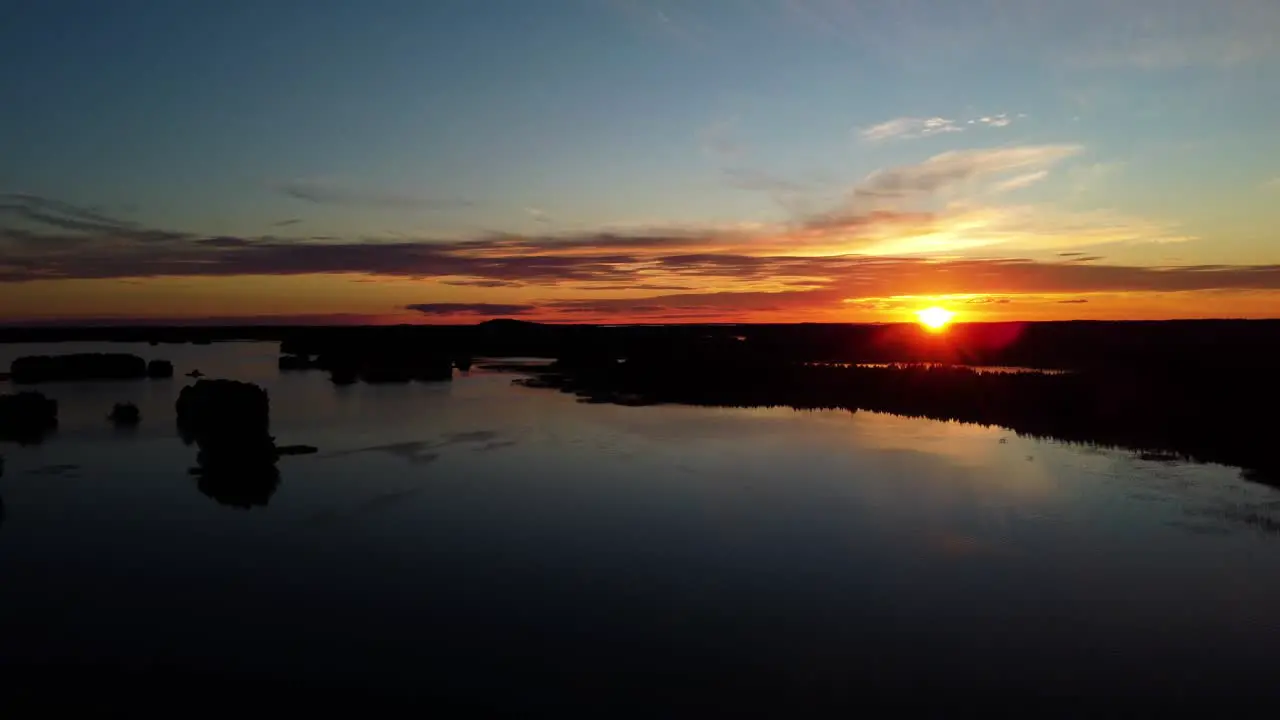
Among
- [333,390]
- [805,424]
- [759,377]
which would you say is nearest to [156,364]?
[333,390]

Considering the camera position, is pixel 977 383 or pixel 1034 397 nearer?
pixel 1034 397

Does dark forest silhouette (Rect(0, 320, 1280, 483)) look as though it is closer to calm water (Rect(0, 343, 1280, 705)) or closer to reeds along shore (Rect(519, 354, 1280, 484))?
reeds along shore (Rect(519, 354, 1280, 484))

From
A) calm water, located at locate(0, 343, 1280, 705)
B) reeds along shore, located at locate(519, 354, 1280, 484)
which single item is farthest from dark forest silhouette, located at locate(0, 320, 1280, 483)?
calm water, located at locate(0, 343, 1280, 705)

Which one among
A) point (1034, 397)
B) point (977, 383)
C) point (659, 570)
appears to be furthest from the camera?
point (977, 383)

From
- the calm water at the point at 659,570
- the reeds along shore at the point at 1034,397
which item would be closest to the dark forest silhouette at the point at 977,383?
the reeds along shore at the point at 1034,397

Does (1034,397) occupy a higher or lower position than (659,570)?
higher

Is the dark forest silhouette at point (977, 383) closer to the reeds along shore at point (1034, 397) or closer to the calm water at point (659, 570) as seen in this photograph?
the reeds along shore at point (1034, 397)

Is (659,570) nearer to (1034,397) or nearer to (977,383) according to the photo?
(1034,397)

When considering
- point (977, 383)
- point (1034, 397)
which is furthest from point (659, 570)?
point (977, 383)
